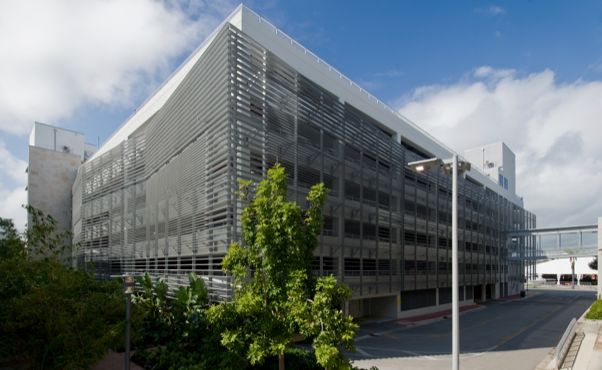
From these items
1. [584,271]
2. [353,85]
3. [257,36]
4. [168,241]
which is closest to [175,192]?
[168,241]

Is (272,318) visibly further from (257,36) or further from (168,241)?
(257,36)

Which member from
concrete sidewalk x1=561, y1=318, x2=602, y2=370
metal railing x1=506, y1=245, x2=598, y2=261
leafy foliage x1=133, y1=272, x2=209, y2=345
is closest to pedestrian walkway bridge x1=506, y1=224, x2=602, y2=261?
metal railing x1=506, y1=245, x2=598, y2=261

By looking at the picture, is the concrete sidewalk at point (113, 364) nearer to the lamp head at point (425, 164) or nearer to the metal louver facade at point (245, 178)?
the metal louver facade at point (245, 178)

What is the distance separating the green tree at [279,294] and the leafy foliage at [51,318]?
274 cm

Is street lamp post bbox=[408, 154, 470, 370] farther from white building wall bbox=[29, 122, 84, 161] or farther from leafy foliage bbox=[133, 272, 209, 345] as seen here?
white building wall bbox=[29, 122, 84, 161]

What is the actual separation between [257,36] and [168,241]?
40.5 ft

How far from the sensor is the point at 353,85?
29438mm

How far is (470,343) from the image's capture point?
22.2 meters

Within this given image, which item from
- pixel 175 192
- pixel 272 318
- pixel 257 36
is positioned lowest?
pixel 272 318

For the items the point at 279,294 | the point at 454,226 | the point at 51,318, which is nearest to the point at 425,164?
the point at 454,226

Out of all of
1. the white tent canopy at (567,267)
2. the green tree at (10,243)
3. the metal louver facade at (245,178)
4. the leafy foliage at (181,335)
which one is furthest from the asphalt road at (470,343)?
the white tent canopy at (567,267)

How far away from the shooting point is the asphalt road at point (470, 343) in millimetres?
17453

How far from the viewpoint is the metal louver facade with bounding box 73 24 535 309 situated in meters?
17.5

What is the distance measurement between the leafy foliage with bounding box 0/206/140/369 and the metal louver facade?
22.5 feet
